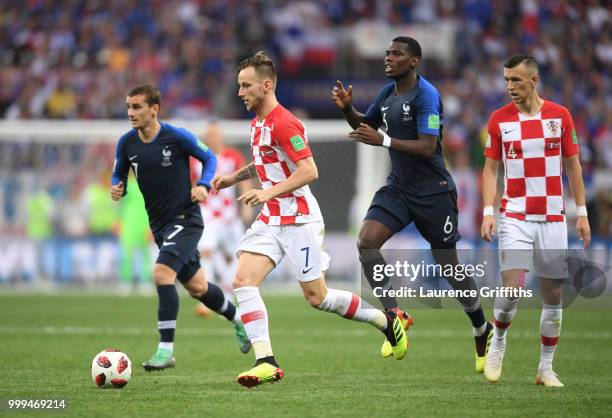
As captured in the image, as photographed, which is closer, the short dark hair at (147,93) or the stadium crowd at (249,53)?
the short dark hair at (147,93)

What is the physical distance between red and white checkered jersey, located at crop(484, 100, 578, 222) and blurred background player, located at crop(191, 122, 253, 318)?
6565 millimetres

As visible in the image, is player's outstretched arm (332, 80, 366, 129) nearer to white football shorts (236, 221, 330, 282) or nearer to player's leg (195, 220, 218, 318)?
white football shorts (236, 221, 330, 282)

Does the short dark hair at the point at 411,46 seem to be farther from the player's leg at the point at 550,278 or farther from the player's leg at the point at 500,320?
the player's leg at the point at 500,320

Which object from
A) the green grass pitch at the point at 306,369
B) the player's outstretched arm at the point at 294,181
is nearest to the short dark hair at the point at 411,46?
the player's outstretched arm at the point at 294,181

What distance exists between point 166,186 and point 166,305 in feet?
3.43

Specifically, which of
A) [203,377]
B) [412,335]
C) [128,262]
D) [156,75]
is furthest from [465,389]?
[156,75]

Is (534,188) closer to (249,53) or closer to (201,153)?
(201,153)

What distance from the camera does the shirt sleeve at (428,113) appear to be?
798cm

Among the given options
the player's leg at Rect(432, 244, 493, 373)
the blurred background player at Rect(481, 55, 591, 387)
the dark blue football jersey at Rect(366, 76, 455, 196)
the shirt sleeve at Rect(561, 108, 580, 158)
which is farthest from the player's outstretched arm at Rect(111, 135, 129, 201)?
the shirt sleeve at Rect(561, 108, 580, 158)

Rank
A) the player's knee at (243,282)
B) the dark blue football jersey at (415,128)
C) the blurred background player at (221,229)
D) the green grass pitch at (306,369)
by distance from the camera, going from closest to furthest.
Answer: the green grass pitch at (306,369) < the player's knee at (243,282) < the dark blue football jersey at (415,128) < the blurred background player at (221,229)

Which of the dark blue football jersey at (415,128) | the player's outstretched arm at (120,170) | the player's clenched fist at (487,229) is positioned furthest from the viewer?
the player's outstretched arm at (120,170)

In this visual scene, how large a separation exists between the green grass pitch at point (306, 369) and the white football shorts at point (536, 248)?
2.93ft

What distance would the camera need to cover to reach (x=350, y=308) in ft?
25.2

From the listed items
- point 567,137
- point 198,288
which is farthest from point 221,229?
point 567,137
